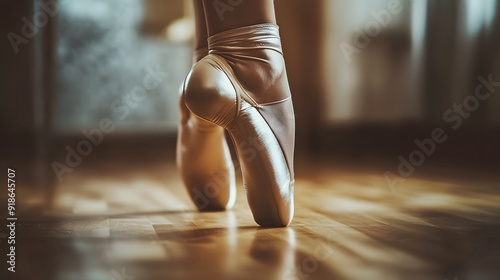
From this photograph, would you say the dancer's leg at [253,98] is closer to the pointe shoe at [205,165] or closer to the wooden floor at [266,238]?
the wooden floor at [266,238]

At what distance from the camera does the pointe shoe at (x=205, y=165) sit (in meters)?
0.95

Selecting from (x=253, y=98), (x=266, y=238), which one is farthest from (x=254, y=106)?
(x=266, y=238)

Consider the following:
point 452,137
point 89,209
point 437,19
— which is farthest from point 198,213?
point 437,19

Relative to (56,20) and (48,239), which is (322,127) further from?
(48,239)

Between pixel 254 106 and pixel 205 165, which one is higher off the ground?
pixel 254 106

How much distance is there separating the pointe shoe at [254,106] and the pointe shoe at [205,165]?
0.58 ft

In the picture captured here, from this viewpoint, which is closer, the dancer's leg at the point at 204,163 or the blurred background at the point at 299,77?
the dancer's leg at the point at 204,163

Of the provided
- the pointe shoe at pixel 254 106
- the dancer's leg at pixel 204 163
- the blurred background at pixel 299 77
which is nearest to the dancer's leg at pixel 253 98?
the pointe shoe at pixel 254 106

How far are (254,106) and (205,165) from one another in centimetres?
21

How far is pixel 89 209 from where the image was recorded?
967 mm

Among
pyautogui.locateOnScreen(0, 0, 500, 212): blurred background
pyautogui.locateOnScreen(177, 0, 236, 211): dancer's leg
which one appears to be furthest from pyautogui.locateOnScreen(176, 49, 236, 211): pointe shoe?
pyautogui.locateOnScreen(0, 0, 500, 212): blurred background

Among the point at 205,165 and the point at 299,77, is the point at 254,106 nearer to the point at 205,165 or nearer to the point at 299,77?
the point at 205,165

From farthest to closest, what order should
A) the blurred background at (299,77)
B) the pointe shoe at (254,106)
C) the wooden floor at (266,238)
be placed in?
the blurred background at (299,77)
the pointe shoe at (254,106)
the wooden floor at (266,238)

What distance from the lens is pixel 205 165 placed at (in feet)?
3.10
